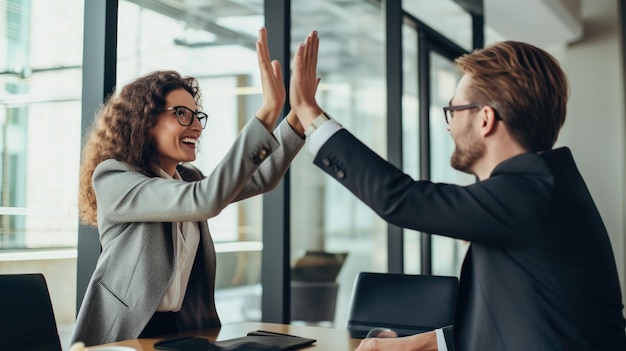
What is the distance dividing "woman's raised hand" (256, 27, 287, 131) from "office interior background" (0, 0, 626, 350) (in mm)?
689

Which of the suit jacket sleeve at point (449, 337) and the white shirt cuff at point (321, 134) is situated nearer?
the white shirt cuff at point (321, 134)

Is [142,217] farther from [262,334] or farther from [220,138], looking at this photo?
[220,138]

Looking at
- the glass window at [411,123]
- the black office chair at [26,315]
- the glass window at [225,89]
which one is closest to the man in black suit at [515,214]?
the black office chair at [26,315]

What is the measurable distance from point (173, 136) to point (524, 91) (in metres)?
1.14

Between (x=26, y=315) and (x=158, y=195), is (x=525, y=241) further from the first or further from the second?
(x=26, y=315)

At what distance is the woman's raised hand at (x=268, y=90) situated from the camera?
2.02 metres

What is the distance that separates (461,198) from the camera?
1.51 meters

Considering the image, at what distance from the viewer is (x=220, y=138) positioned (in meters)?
3.78

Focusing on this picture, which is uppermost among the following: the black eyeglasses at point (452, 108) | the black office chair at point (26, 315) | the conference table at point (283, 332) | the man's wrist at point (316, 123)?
the black eyeglasses at point (452, 108)

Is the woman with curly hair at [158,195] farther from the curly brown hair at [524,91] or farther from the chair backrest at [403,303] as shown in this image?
the curly brown hair at [524,91]

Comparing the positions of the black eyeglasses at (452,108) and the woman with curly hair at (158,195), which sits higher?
the black eyeglasses at (452,108)

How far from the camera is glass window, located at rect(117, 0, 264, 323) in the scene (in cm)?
365

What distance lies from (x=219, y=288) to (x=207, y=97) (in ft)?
3.47

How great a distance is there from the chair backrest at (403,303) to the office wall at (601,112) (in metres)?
5.69
